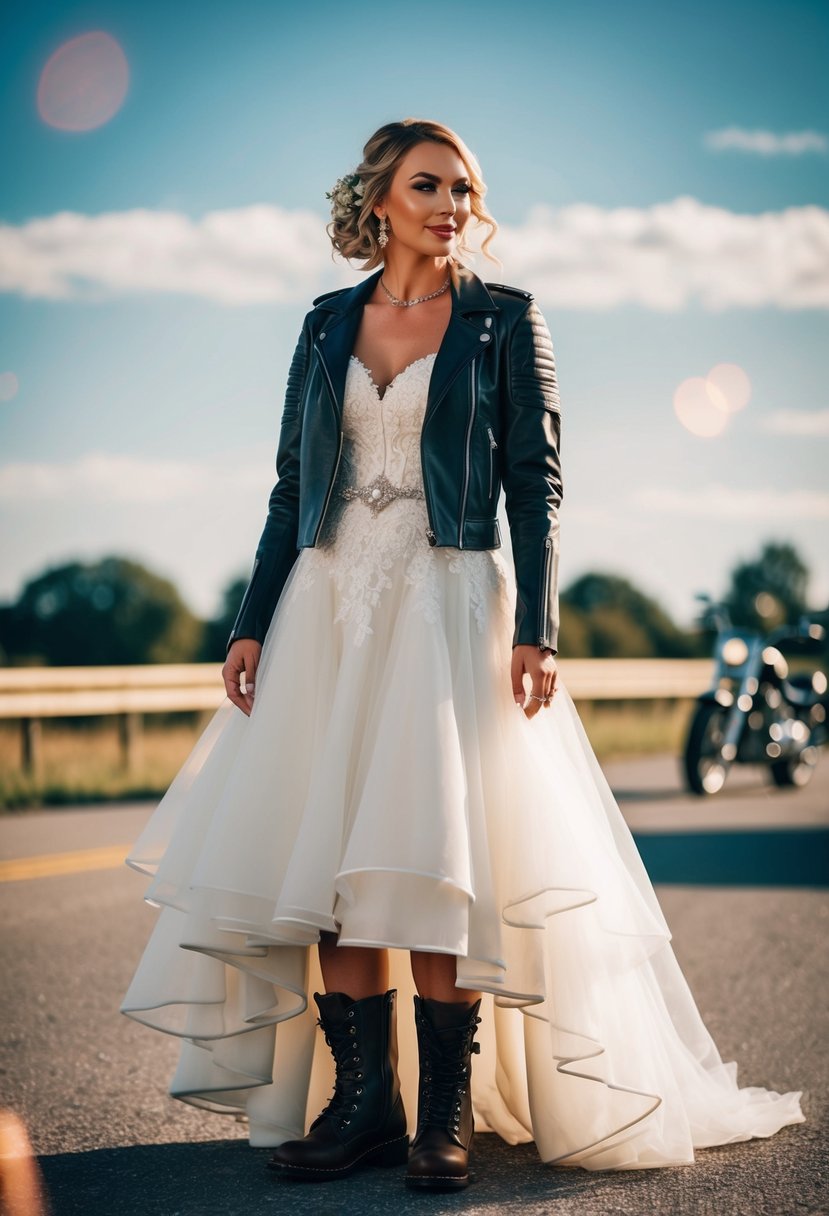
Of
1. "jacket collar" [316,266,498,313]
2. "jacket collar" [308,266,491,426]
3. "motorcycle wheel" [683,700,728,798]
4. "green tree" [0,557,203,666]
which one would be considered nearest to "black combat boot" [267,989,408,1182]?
"jacket collar" [308,266,491,426]

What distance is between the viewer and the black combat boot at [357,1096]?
10.1ft

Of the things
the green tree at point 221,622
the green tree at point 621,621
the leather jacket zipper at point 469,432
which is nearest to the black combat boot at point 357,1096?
the leather jacket zipper at point 469,432

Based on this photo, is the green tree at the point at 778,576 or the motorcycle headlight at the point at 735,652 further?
the green tree at the point at 778,576

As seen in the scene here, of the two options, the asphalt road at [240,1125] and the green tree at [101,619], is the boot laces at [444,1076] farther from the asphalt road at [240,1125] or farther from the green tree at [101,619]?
the green tree at [101,619]

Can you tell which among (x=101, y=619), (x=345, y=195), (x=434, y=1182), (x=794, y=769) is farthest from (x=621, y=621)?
(x=434, y=1182)

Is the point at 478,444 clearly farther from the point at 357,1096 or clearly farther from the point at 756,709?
the point at 756,709

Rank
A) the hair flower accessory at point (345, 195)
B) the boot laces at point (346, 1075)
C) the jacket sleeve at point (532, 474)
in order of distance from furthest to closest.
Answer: the hair flower accessory at point (345, 195), the jacket sleeve at point (532, 474), the boot laces at point (346, 1075)

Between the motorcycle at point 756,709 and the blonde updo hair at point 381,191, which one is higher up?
the blonde updo hair at point 381,191

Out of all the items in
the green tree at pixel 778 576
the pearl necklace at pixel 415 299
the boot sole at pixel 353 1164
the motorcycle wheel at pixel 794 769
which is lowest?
the motorcycle wheel at pixel 794 769

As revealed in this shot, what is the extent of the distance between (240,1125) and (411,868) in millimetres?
1129

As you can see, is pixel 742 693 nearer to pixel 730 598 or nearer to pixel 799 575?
pixel 730 598

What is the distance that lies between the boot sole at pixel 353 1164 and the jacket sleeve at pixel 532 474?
118cm

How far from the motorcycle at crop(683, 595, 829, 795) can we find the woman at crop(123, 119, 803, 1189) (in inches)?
306

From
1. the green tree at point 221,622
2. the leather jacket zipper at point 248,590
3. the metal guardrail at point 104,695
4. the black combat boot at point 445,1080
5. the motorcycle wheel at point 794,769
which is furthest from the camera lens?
the green tree at point 221,622
